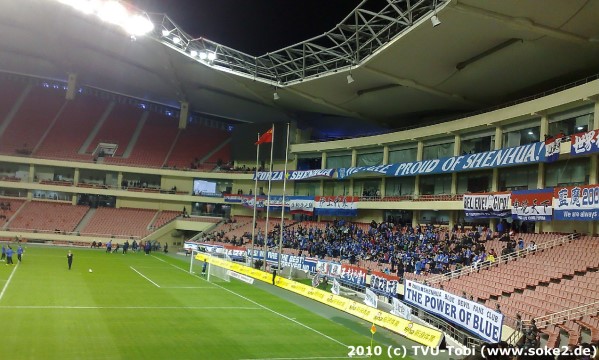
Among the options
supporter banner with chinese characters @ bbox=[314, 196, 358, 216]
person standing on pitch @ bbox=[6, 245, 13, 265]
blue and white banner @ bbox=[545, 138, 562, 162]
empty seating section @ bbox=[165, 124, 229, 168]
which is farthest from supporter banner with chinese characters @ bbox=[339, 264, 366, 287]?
empty seating section @ bbox=[165, 124, 229, 168]

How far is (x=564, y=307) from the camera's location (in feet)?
63.3

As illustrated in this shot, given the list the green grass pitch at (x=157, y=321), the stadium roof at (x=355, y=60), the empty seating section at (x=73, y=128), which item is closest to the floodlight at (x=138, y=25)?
the stadium roof at (x=355, y=60)

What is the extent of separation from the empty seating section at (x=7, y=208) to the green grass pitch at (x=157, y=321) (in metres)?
27.2

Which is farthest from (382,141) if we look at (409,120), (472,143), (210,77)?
(210,77)

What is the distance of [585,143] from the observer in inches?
1028

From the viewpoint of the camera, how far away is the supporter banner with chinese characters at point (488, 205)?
105 ft

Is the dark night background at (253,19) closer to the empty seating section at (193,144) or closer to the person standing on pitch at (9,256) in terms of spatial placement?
the person standing on pitch at (9,256)

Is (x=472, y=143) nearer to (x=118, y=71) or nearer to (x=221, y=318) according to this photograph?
(x=221, y=318)

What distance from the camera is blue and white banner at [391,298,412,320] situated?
2129 centimetres

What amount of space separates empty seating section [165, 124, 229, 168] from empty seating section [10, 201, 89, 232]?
13.6m

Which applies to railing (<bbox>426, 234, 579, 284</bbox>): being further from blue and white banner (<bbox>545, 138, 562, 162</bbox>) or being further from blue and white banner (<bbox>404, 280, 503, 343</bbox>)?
blue and white banner (<bbox>545, 138, 562, 162</bbox>)

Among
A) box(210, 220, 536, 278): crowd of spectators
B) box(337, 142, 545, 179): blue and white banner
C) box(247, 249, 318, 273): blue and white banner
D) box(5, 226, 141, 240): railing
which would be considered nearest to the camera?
box(210, 220, 536, 278): crowd of spectators

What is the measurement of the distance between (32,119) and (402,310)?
6389cm

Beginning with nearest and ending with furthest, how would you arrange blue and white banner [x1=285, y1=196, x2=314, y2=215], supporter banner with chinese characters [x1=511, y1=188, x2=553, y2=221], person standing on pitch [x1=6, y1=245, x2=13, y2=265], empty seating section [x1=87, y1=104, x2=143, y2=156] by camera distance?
supporter banner with chinese characters [x1=511, y1=188, x2=553, y2=221], person standing on pitch [x1=6, y1=245, x2=13, y2=265], blue and white banner [x1=285, y1=196, x2=314, y2=215], empty seating section [x1=87, y1=104, x2=143, y2=156]
